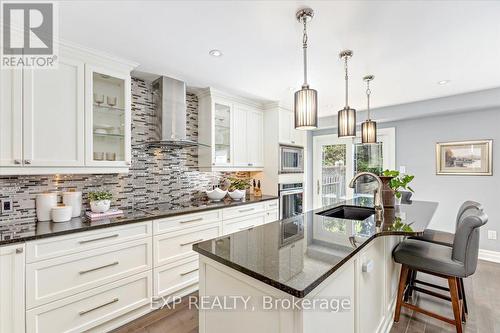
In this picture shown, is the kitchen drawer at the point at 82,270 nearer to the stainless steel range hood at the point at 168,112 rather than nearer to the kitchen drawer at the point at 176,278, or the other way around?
the kitchen drawer at the point at 176,278

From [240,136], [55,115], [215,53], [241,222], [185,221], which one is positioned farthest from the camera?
[240,136]

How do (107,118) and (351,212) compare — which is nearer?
(107,118)

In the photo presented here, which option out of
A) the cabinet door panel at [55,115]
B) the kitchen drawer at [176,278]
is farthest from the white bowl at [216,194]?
the cabinet door panel at [55,115]

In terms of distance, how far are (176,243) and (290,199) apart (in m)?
2.15

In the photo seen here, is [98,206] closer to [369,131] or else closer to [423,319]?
[369,131]

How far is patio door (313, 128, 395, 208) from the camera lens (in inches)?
175

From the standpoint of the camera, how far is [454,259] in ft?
5.86

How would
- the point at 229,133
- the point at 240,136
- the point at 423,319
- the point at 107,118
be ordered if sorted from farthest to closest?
the point at 240,136 → the point at 229,133 → the point at 107,118 → the point at 423,319

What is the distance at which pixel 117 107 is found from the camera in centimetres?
238

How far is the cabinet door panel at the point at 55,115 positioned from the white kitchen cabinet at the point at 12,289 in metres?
0.67

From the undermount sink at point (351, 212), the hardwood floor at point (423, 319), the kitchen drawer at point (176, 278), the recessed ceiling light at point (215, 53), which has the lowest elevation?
the hardwood floor at point (423, 319)

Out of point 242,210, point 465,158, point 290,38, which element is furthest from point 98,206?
point 465,158

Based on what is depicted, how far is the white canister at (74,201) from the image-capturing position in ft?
6.93

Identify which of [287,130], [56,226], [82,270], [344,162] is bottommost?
[82,270]
